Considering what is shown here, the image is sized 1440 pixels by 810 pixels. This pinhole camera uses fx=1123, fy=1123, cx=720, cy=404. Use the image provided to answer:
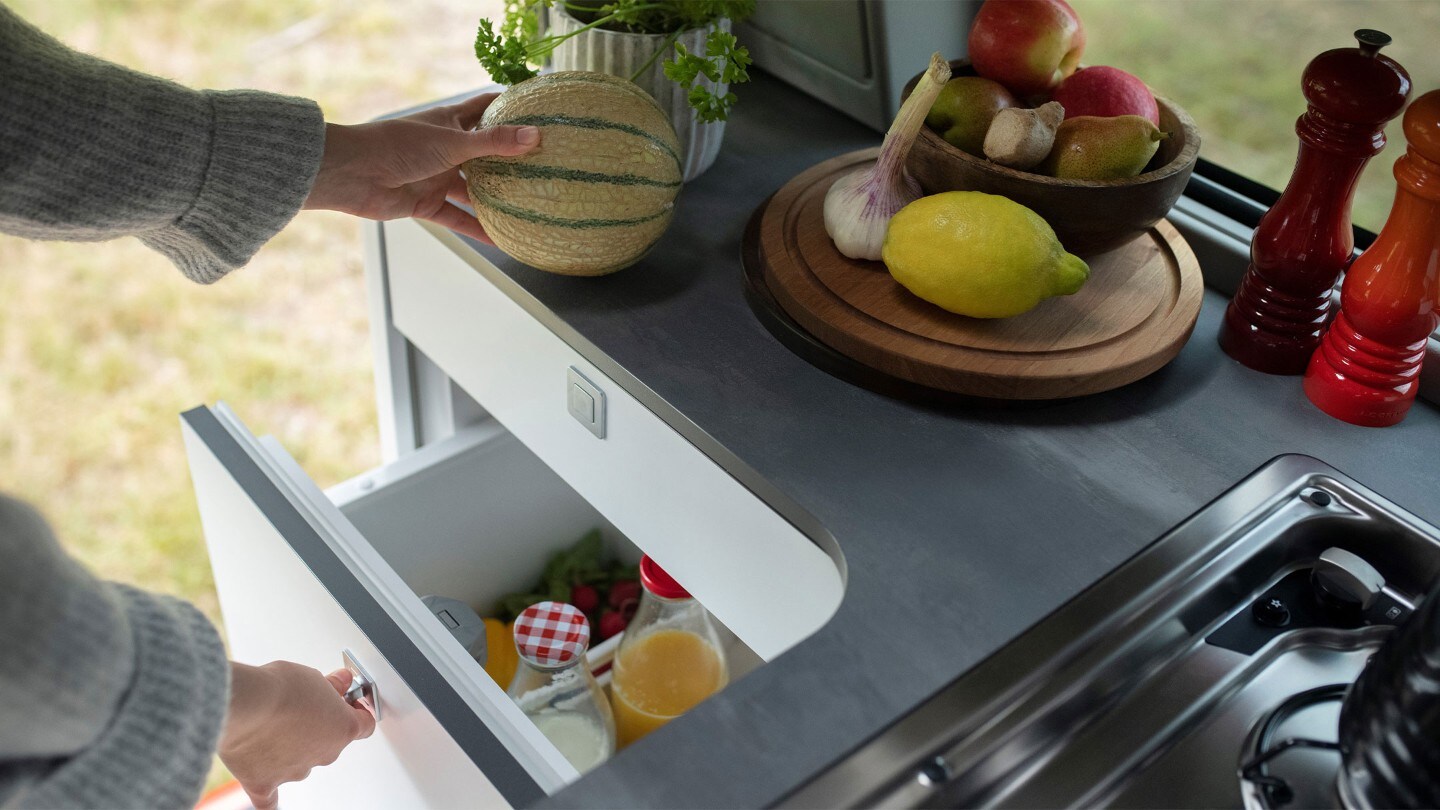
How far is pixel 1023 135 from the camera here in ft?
2.55

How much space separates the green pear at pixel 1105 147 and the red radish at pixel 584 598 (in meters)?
0.64

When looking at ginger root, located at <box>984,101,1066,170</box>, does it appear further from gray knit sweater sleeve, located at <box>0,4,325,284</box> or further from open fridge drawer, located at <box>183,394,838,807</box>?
gray knit sweater sleeve, located at <box>0,4,325,284</box>

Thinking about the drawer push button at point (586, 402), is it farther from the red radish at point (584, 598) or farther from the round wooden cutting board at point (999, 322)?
the red radish at point (584, 598)

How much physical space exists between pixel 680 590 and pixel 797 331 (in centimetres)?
28

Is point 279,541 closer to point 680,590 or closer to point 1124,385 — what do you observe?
point 680,590

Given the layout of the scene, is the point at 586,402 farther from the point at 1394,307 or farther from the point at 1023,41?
the point at 1394,307

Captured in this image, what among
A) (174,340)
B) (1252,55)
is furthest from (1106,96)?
(174,340)

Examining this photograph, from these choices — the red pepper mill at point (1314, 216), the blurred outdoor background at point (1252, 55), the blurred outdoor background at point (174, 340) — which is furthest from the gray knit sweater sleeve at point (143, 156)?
the blurred outdoor background at point (174, 340)

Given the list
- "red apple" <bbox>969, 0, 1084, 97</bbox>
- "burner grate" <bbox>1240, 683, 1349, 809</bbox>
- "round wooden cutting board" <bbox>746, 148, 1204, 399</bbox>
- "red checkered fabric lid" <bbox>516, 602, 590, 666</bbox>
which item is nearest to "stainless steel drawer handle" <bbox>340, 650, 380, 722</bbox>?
"red checkered fabric lid" <bbox>516, 602, 590, 666</bbox>

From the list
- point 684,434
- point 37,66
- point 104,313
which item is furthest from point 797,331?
point 104,313

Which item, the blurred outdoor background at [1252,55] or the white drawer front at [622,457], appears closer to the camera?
the white drawer front at [622,457]

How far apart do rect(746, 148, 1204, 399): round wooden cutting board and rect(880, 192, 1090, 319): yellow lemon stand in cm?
3

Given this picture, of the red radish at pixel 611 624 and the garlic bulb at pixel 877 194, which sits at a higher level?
the garlic bulb at pixel 877 194

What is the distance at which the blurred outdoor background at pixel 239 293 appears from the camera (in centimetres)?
118
